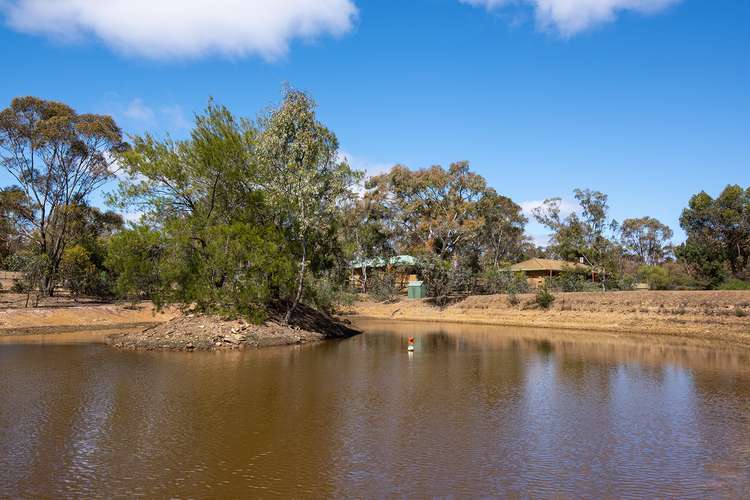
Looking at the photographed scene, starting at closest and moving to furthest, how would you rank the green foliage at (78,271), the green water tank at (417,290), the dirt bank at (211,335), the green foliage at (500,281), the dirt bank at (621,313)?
1. the dirt bank at (211,335)
2. the dirt bank at (621,313)
3. the green foliage at (78,271)
4. the green foliage at (500,281)
5. the green water tank at (417,290)

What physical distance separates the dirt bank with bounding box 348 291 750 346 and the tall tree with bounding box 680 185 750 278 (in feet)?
45.0

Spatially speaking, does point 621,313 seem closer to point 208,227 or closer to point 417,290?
point 417,290

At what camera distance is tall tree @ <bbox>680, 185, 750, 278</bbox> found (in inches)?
2197

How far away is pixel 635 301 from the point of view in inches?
1731

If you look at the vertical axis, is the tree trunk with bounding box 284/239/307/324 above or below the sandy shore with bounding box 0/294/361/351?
above

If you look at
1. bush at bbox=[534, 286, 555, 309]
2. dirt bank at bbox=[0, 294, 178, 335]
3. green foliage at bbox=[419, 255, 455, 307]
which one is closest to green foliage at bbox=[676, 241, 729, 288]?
bush at bbox=[534, 286, 555, 309]

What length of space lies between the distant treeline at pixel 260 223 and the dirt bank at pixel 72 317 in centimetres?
286

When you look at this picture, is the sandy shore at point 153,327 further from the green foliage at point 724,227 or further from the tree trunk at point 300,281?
the green foliage at point 724,227

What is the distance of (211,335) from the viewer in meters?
32.0

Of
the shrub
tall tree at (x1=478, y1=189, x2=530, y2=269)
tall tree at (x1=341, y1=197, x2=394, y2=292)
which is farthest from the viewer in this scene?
tall tree at (x1=478, y1=189, x2=530, y2=269)

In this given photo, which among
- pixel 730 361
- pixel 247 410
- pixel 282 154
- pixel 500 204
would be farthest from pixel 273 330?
pixel 500 204

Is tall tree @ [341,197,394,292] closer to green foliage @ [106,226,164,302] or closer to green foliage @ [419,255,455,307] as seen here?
green foliage @ [419,255,455,307]

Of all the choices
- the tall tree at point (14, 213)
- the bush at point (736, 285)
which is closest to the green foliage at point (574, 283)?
the bush at point (736, 285)

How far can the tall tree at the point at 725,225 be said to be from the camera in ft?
183
